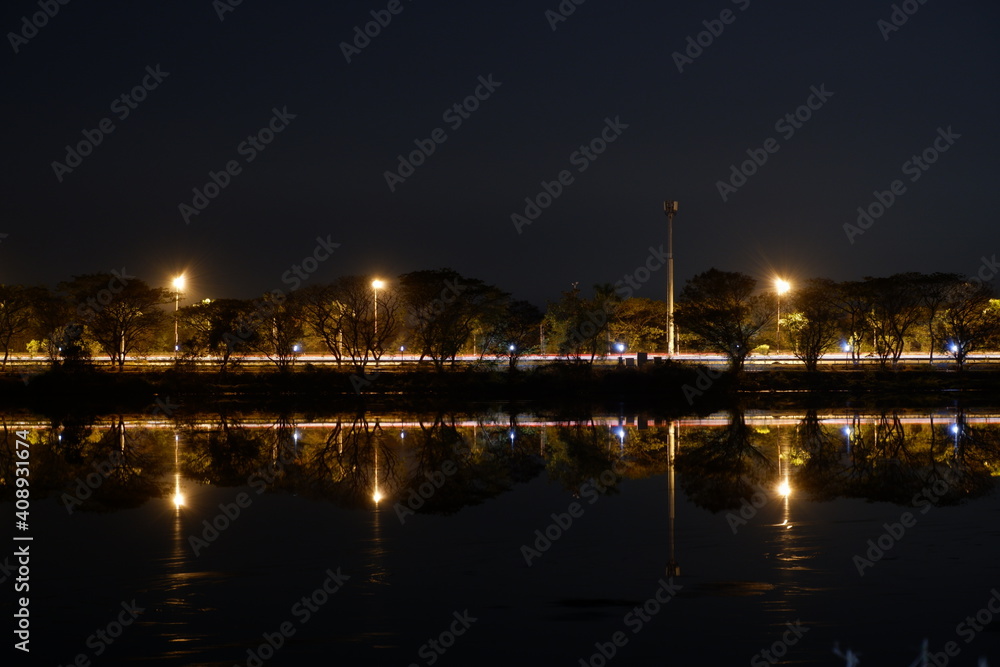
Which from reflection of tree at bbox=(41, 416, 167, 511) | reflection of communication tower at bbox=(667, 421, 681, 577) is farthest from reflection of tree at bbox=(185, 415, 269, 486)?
reflection of communication tower at bbox=(667, 421, 681, 577)

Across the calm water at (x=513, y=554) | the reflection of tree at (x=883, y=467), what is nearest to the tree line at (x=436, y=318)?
the reflection of tree at (x=883, y=467)

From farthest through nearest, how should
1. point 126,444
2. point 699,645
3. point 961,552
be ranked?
point 126,444 → point 961,552 → point 699,645

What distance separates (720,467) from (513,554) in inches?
423

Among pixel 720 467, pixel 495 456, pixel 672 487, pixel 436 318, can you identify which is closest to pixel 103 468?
pixel 495 456

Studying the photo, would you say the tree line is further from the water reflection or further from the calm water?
the calm water

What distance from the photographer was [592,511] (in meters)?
19.1

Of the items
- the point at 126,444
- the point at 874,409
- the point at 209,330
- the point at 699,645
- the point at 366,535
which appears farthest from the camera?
the point at 209,330

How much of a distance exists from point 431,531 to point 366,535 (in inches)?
44.8

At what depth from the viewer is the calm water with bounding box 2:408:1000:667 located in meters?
11.3

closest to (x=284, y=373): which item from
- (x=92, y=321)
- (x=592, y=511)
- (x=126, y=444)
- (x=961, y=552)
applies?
(x=92, y=321)

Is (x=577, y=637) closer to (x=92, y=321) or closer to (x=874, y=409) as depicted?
(x=874, y=409)

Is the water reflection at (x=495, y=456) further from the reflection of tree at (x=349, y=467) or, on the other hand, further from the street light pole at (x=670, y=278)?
the street light pole at (x=670, y=278)

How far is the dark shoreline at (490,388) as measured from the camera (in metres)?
49.1

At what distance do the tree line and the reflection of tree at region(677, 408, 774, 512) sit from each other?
23.5 meters
